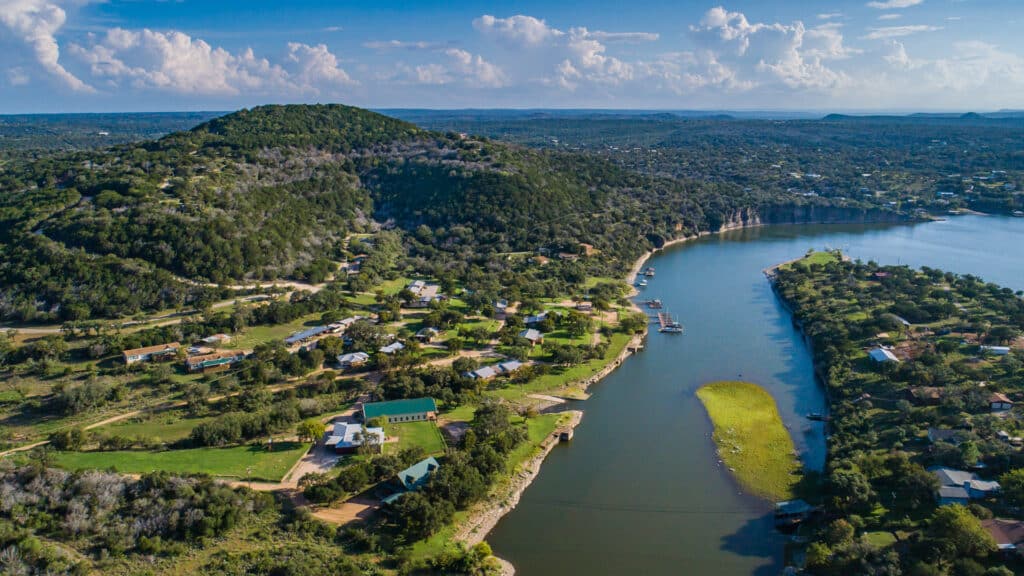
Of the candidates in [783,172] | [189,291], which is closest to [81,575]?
[189,291]

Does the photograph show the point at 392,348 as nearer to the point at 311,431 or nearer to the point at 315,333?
the point at 315,333

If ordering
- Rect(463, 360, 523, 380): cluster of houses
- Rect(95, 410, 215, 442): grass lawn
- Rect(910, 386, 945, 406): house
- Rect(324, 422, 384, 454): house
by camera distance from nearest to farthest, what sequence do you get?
1. Rect(324, 422, 384, 454): house
2. Rect(95, 410, 215, 442): grass lawn
3. Rect(910, 386, 945, 406): house
4. Rect(463, 360, 523, 380): cluster of houses

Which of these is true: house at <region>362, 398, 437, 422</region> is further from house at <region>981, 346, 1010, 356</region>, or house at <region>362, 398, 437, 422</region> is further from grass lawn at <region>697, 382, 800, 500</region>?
house at <region>981, 346, 1010, 356</region>

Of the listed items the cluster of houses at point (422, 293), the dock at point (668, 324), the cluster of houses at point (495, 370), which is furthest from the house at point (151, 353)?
the dock at point (668, 324)

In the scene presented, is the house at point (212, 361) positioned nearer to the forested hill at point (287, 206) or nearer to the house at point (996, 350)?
the forested hill at point (287, 206)

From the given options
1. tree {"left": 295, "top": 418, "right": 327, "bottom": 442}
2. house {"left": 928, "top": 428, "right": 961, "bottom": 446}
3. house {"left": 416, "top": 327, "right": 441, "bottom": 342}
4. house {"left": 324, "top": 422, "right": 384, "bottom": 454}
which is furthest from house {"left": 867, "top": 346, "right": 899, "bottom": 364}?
tree {"left": 295, "top": 418, "right": 327, "bottom": 442}

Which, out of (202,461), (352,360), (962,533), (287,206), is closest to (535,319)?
(352,360)

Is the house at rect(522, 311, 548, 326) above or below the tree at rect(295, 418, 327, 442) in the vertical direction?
above
